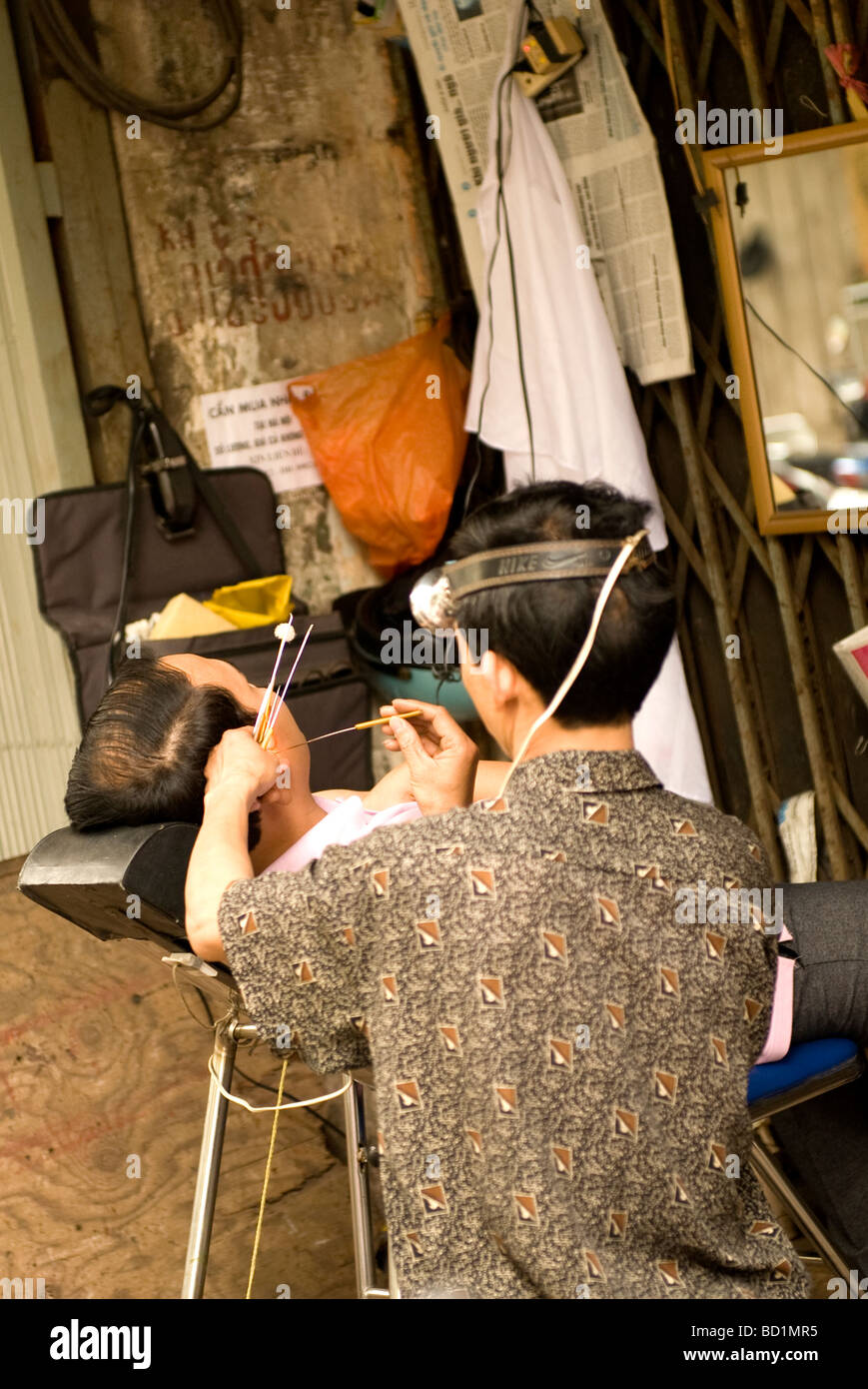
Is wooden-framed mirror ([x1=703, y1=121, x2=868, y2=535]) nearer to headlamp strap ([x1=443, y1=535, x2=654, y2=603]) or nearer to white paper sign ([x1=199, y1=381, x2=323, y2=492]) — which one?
white paper sign ([x1=199, y1=381, x2=323, y2=492])

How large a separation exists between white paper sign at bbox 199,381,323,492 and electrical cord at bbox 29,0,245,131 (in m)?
0.69

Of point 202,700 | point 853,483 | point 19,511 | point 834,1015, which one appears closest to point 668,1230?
point 834,1015

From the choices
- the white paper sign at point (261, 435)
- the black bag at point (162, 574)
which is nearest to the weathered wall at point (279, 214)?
the white paper sign at point (261, 435)

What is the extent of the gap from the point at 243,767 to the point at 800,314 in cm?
196

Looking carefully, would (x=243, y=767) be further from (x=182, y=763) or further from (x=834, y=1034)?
(x=834, y=1034)

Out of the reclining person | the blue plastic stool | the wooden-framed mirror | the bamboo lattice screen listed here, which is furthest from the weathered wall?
the blue plastic stool

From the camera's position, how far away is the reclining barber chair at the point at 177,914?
150 cm

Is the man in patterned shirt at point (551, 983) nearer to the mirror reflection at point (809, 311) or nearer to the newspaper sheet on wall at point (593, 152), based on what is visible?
the mirror reflection at point (809, 311)

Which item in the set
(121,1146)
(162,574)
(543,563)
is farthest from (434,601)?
(162,574)

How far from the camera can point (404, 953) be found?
4.05ft

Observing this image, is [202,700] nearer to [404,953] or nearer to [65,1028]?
[404,953]
